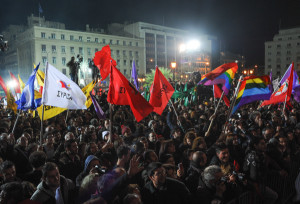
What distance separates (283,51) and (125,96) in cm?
8800

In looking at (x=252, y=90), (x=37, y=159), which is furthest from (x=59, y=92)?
(x=252, y=90)

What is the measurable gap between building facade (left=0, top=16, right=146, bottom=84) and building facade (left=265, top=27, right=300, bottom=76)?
42.7 m

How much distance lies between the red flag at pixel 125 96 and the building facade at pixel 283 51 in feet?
273

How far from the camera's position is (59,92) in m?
6.80

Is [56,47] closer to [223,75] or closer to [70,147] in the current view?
[223,75]

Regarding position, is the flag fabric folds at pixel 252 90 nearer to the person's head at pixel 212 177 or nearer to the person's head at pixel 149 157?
the person's head at pixel 149 157

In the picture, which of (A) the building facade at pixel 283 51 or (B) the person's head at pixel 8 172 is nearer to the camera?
(B) the person's head at pixel 8 172

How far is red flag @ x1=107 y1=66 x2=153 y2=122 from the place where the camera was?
637 cm

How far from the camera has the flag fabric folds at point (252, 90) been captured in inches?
310

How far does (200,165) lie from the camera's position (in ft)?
14.3

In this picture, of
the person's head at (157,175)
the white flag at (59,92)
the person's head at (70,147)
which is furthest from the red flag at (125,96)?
the person's head at (157,175)

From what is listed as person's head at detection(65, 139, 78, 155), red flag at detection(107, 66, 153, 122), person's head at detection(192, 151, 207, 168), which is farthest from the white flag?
person's head at detection(192, 151, 207, 168)

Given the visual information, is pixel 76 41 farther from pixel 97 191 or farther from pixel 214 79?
pixel 97 191

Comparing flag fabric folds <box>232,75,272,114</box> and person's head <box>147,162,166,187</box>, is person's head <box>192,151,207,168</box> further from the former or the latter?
flag fabric folds <box>232,75,272,114</box>
